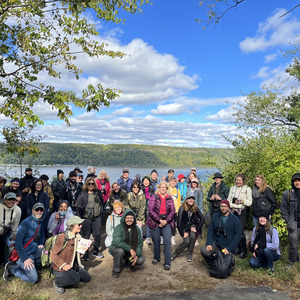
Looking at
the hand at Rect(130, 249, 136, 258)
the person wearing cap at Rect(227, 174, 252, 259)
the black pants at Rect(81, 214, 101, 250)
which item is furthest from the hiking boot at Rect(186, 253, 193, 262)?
the black pants at Rect(81, 214, 101, 250)

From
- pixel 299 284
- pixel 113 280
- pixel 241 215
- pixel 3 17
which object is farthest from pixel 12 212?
pixel 299 284

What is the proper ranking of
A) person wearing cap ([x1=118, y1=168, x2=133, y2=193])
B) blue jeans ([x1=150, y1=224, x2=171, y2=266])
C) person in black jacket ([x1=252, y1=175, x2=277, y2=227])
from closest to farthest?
1. blue jeans ([x1=150, y1=224, x2=171, y2=266])
2. person in black jacket ([x1=252, y1=175, x2=277, y2=227])
3. person wearing cap ([x1=118, y1=168, x2=133, y2=193])

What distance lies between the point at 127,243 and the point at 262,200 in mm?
3452

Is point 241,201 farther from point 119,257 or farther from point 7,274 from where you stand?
point 7,274

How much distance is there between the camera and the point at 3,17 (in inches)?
260

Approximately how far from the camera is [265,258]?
213 inches

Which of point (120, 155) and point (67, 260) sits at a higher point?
point (120, 155)

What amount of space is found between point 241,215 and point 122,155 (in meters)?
91.1

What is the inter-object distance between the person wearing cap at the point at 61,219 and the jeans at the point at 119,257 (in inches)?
49.1

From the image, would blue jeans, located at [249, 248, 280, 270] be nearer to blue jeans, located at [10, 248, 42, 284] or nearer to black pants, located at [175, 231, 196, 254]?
black pants, located at [175, 231, 196, 254]

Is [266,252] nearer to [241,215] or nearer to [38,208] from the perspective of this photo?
[241,215]

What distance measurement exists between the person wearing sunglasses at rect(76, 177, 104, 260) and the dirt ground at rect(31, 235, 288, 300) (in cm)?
64

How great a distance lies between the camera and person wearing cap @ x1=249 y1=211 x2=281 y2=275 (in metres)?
5.29

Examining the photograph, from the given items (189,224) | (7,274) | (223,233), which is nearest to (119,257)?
(189,224)
